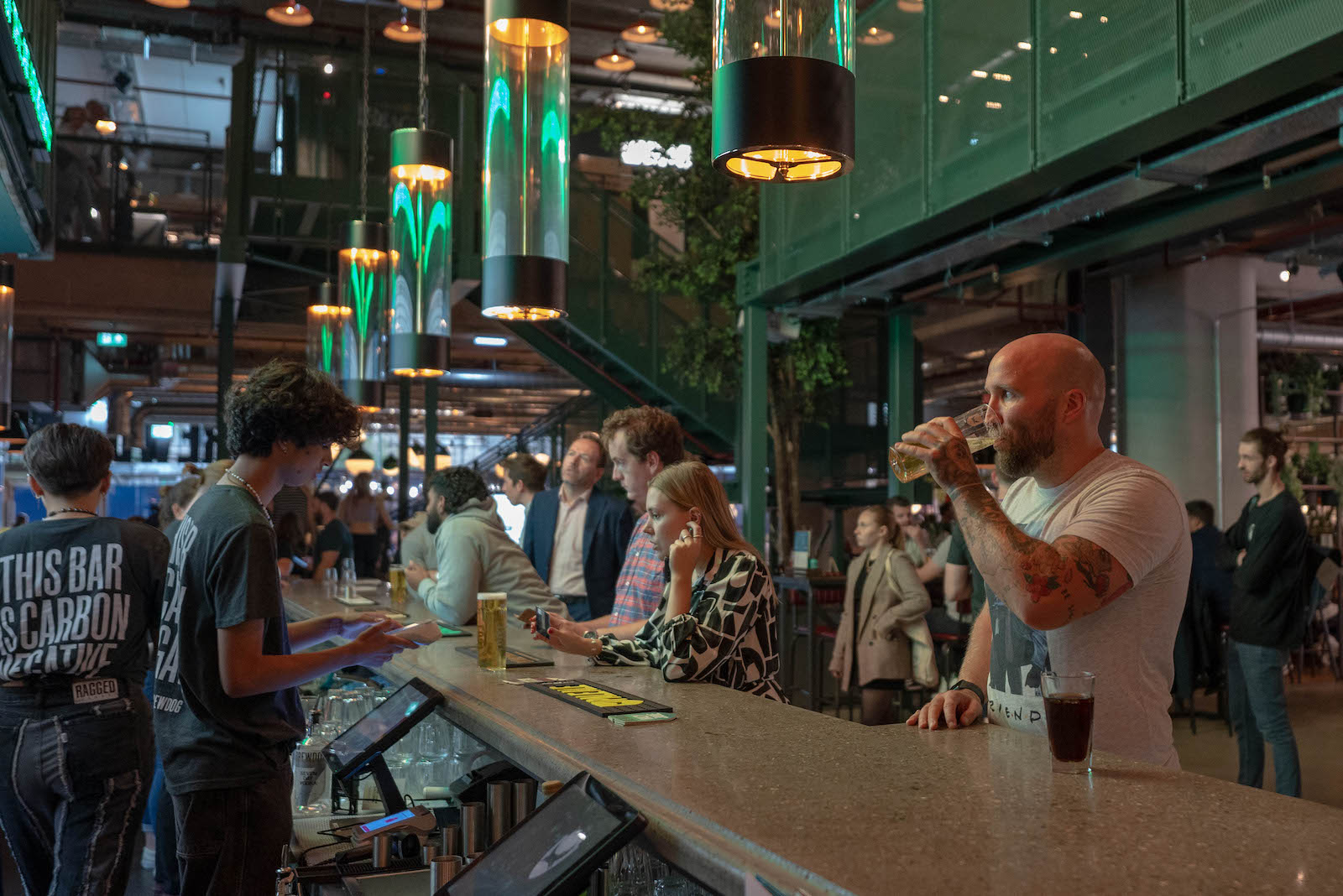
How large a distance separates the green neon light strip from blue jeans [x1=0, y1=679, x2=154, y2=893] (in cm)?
291

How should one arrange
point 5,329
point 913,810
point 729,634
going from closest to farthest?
point 913,810 < point 729,634 < point 5,329

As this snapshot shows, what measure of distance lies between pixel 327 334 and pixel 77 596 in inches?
211

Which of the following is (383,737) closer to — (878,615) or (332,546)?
(878,615)

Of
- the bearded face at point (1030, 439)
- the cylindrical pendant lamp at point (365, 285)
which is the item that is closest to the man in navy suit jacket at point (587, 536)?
the cylindrical pendant lamp at point (365, 285)

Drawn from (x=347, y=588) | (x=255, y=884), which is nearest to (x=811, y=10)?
(x=255, y=884)

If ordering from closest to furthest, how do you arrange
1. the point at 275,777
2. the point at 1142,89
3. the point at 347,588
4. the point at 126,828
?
1. the point at 275,777
2. the point at 126,828
3. the point at 1142,89
4. the point at 347,588

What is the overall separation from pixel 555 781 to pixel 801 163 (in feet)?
5.10

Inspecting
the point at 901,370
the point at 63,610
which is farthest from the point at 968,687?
the point at 901,370

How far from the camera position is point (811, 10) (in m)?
2.51

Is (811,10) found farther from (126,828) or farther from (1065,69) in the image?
(1065,69)

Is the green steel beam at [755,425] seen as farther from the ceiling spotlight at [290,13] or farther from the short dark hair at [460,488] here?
the ceiling spotlight at [290,13]

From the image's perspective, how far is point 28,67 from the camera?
→ 5188mm

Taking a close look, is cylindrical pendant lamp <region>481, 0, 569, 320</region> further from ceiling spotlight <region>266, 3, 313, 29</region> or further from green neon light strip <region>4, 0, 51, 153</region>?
ceiling spotlight <region>266, 3, 313, 29</region>

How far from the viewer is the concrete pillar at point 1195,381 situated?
10.4m
